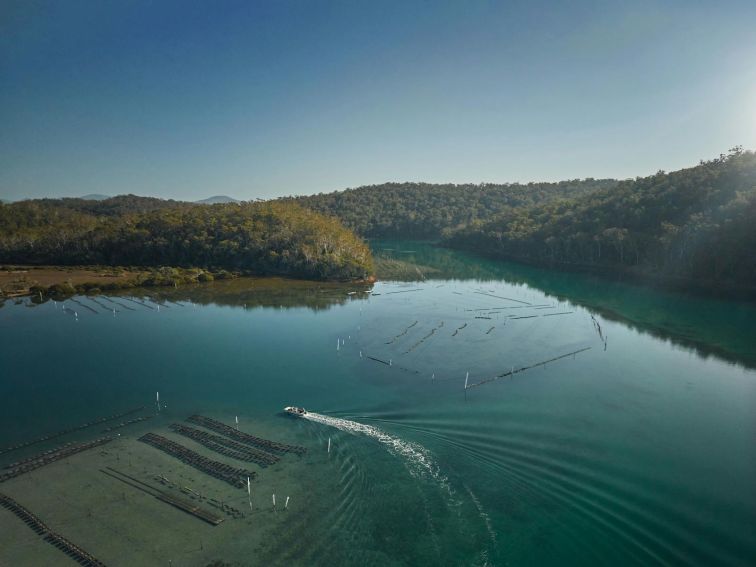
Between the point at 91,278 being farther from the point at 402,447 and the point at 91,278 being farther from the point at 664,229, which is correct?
the point at 664,229

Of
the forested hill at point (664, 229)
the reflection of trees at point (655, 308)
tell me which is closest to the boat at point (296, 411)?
the reflection of trees at point (655, 308)

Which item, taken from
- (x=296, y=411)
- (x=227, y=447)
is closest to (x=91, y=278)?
(x=296, y=411)

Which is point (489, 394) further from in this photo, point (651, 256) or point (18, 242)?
point (18, 242)

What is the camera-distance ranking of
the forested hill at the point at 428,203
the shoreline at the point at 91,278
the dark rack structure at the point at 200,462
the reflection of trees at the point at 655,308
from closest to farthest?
the dark rack structure at the point at 200,462 < the reflection of trees at the point at 655,308 < the shoreline at the point at 91,278 < the forested hill at the point at 428,203

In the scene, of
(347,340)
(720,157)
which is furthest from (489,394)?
(720,157)

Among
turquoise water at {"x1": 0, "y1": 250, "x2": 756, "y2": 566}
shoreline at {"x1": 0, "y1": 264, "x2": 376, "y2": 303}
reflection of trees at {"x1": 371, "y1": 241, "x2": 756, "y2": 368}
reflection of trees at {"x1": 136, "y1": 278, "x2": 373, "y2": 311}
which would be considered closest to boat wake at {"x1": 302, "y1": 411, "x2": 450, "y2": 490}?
turquoise water at {"x1": 0, "y1": 250, "x2": 756, "y2": 566}

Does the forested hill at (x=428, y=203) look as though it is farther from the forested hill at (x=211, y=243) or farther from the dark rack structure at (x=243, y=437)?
the dark rack structure at (x=243, y=437)
